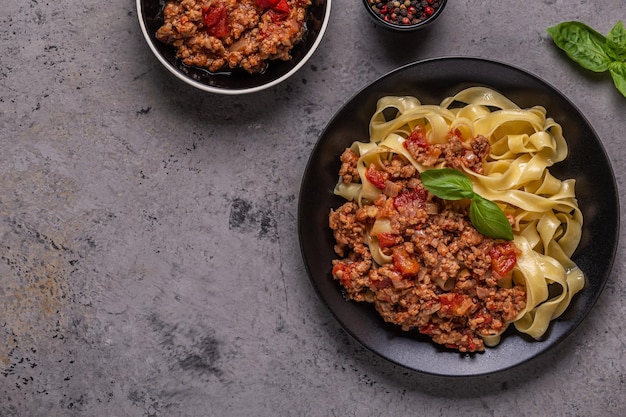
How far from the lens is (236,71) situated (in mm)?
4816

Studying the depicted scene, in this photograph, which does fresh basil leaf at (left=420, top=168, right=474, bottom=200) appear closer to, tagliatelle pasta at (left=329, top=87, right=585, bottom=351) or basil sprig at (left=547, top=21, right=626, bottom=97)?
tagliatelle pasta at (left=329, top=87, right=585, bottom=351)

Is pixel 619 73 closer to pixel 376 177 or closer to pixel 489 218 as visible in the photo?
pixel 489 218

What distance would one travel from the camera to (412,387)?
5137 mm

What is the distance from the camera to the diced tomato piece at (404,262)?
4566 millimetres

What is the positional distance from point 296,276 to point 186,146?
1.30 m

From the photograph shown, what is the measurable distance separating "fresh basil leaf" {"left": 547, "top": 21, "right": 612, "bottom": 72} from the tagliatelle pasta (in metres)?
0.55

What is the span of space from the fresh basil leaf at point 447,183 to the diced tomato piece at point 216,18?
66.6 inches

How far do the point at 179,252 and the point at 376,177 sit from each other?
1627 mm

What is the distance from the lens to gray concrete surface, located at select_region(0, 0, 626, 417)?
511 centimetres

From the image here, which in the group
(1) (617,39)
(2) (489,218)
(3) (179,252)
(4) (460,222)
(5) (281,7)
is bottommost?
(3) (179,252)

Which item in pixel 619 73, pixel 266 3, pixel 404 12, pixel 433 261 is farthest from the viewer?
pixel 619 73

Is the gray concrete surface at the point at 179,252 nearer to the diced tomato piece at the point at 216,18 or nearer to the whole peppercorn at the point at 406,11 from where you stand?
the whole peppercorn at the point at 406,11

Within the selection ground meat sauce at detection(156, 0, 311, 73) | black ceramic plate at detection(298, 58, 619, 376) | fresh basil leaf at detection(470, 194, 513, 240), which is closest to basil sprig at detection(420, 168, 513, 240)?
fresh basil leaf at detection(470, 194, 513, 240)

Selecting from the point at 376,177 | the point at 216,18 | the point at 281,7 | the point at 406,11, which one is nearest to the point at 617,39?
the point at 406,11
